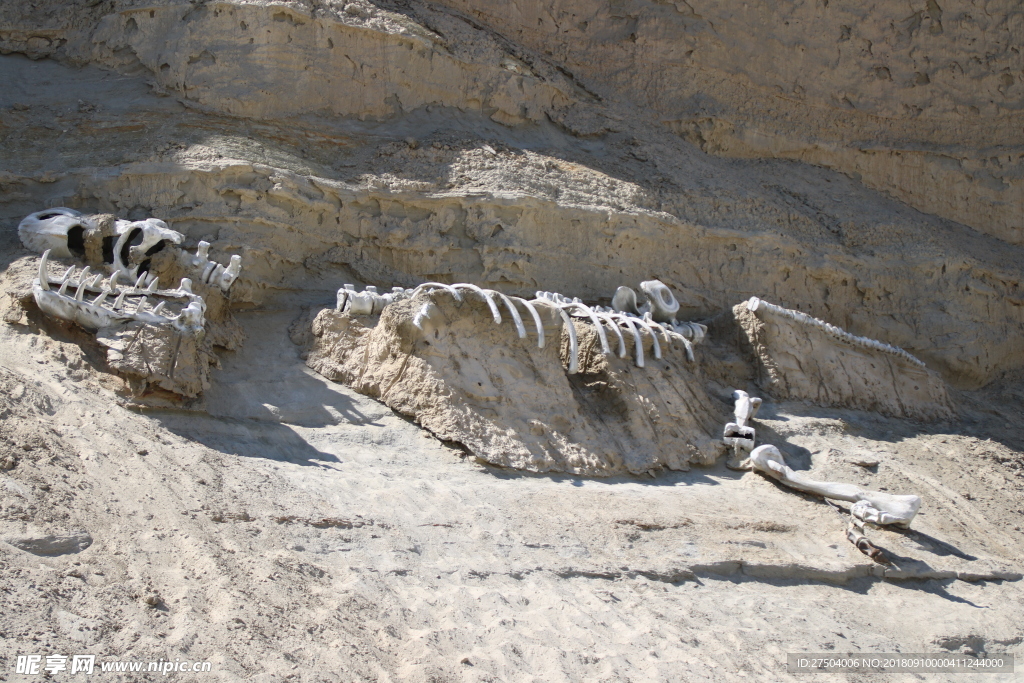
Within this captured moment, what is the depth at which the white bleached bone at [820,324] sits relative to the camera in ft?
31.9

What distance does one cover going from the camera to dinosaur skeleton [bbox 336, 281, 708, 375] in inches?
295

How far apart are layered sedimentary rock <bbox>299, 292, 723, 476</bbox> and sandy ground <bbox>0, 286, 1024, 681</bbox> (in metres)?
0.21

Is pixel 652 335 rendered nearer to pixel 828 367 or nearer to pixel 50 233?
pixel 828 367

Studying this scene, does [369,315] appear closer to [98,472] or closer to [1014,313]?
[98,472]

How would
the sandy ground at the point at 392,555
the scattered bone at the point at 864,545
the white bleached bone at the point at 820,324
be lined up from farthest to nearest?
1. the white bleached bone at the point at 820,324
2. the scattered bone at the point at 864,545
3. the sandy ground at the point at 392,555

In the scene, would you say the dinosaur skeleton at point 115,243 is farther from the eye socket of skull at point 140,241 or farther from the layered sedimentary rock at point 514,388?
the layered sedimentary rock at point 514,388

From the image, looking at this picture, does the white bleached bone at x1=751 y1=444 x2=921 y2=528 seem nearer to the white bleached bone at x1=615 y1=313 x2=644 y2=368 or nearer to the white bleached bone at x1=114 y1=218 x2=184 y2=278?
the white bleached bone at x1=615 y1=313 x2=644 y2=368

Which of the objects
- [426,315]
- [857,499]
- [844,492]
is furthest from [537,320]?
[857,499]

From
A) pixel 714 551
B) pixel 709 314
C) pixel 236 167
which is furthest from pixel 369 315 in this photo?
pixel 709 314

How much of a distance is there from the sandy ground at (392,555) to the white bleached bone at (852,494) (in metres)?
0.14

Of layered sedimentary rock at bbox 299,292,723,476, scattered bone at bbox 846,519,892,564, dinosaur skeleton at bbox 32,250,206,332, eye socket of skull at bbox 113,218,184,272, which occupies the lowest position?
scattered bone at bbox 846,519,892,564

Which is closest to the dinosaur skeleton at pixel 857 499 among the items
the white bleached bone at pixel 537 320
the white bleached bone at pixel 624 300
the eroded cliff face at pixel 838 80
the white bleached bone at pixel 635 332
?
the white bleached bone at pixel 635 332

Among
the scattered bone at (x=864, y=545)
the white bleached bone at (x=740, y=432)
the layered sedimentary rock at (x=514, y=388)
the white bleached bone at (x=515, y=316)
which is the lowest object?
the scattered bone at (x=864, y=545)

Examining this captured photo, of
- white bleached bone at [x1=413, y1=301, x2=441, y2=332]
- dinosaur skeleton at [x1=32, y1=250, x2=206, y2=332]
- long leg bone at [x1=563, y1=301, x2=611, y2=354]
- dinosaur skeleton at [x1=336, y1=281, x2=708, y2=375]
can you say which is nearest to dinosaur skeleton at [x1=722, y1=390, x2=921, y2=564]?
dinosaur skeleton at [x1=336, y1=281, x2=708, y2=375]
